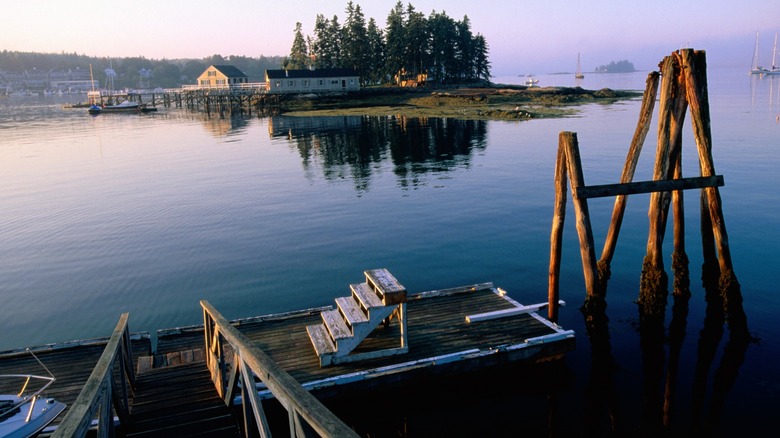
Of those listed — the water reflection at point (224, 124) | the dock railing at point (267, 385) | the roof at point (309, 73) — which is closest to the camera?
the dock railing at point (267, 385)

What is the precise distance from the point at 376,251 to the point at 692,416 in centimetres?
1267

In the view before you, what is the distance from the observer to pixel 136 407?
859cm

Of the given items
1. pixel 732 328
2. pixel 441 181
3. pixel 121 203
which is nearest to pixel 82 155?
pixel 121 203

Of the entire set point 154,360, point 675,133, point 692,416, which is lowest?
point 692,416

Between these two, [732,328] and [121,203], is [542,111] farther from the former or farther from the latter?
[732,328]

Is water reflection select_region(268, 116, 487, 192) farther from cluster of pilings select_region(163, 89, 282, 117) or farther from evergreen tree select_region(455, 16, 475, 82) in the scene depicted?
evergreen tree select_region(455, 16, 475, 82)

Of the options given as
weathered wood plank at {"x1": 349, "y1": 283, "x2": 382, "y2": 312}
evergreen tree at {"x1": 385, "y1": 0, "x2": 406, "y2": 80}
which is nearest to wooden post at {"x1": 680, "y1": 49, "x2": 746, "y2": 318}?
weathered wood plank at {"x1": 349, "y1": 283, "x2": 382, "y2": 312}

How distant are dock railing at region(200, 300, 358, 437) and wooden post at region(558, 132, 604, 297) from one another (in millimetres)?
8968

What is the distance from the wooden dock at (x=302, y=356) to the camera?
8539 millimetres

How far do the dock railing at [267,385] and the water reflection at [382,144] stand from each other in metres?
24.8

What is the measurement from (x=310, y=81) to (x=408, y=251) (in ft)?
324

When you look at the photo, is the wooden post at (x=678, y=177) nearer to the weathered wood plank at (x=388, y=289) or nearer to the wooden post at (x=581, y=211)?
the wooden post at (x=581, y=211)

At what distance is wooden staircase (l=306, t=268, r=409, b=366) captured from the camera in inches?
424

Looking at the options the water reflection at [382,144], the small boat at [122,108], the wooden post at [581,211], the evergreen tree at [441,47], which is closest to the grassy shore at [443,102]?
the water reflection at [382,144]
